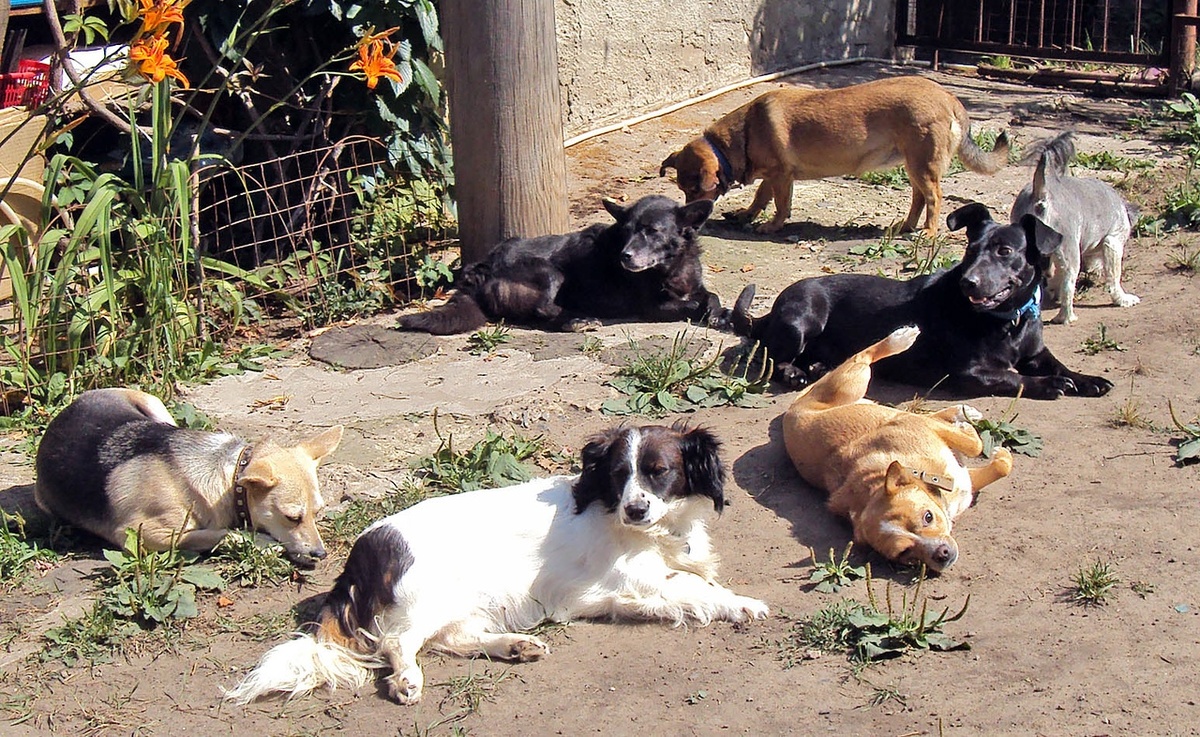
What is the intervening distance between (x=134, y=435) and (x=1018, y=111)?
856 cm

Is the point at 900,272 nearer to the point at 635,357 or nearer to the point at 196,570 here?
the point at 635,357

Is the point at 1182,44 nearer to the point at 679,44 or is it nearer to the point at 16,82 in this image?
the point at 679,44

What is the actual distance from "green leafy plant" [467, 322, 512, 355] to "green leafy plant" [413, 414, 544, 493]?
1.29 meters

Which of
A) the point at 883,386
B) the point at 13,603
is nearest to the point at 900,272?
the point at 883,386

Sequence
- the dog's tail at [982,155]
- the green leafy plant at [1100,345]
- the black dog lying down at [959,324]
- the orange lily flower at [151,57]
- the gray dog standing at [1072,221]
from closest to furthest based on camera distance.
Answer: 1. the orange lily flower at [151,57]
2. the black dog lying down at [959,324]
3. the green leafy plant at [1100,345]
4. the gray dog standing at [1072,221]
5. the dog's tail at [982,155]

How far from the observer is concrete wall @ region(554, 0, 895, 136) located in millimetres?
9938

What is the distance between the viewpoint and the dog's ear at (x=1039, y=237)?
5.65 meters

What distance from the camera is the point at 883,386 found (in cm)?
581

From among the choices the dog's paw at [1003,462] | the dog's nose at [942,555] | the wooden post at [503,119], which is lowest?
the dog's nose at [942,555]

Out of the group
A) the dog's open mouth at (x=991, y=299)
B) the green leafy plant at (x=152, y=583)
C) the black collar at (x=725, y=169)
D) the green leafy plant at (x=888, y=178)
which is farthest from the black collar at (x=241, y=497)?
the green leafy plant at (x=888, y=178)

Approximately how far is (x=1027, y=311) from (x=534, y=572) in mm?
2926

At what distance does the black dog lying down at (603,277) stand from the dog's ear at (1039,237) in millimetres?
1716

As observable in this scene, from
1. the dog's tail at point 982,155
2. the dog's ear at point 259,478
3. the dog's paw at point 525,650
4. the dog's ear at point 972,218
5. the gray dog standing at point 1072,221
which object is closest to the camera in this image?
the dog's paw at point 525,650

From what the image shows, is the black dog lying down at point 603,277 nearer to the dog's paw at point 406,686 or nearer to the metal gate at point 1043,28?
the dog's paw at point 406,686
